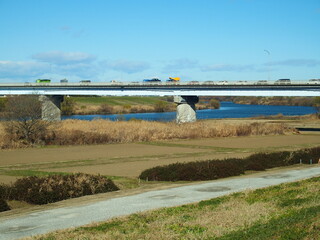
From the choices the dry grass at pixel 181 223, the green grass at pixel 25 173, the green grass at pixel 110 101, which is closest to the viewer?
the dry grass at pixel 181 223

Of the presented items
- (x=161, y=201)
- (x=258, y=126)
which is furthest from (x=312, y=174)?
(x=258, y=126)

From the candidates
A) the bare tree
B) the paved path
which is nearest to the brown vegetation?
the paved path

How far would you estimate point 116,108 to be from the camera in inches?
6029

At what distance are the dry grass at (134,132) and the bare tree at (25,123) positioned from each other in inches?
37.4

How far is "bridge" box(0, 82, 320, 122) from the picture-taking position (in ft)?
220

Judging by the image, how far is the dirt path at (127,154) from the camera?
31.0 meters

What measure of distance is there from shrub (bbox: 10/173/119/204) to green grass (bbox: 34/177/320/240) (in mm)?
5155

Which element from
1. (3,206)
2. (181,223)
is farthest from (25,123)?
(181,223)

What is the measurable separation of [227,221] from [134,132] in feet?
133

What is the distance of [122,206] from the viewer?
56.1 feet

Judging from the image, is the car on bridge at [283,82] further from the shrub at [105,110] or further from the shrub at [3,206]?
the shrub at [105,110]

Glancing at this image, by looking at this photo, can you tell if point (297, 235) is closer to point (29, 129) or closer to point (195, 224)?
point (195, 224)

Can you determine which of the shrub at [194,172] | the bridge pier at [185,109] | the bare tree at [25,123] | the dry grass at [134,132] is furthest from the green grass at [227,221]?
the bridge pier at [185,109]

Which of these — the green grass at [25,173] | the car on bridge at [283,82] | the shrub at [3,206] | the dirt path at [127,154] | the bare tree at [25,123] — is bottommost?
the dirt path at [127,154]
